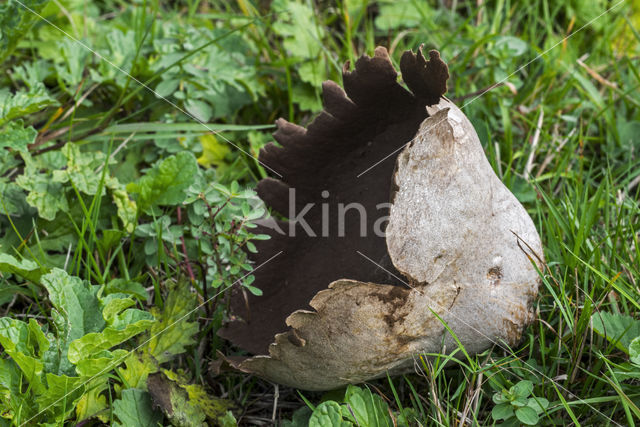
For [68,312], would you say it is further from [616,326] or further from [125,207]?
[616,326]

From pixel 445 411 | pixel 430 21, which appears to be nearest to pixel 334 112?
pixel 445 411

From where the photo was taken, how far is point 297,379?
1388mm

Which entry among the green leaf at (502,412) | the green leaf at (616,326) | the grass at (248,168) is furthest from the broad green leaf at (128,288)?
the green leaf at (616,326)

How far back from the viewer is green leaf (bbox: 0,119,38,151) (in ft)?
5.68

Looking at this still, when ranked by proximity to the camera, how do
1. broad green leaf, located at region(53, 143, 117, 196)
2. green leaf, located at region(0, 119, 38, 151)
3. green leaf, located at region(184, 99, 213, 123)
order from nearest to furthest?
green leaf, located at region(0, 119, 38, 151) < broad green leaf, located at region(53, 143, 117, 196) < green leaf, located at region(184, 99, 213, 123)

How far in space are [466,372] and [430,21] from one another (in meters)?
1.62

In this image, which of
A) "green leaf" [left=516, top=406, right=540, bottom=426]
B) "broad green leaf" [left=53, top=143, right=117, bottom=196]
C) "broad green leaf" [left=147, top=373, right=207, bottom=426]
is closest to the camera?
"green leaf" [left=516, top=406, right=540, bottom=426]

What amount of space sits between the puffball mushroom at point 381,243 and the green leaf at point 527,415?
167mm

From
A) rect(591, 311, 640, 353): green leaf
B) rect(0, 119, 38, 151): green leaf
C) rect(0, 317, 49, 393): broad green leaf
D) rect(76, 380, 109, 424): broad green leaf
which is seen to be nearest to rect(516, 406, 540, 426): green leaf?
rect(591, 311, 640, 353): green leaf

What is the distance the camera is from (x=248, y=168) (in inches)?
82.4

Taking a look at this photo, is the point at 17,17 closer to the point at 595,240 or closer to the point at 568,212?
the point at 568,212

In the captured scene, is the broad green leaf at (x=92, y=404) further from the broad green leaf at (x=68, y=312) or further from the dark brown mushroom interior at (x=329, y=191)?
the dark brown mushroom interior at (x=329, y=191)

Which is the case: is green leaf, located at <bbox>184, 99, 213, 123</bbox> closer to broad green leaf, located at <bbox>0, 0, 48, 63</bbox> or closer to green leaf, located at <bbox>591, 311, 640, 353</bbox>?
broad green leaf, located at <bbox>0, 0, 48, 63</bbox>

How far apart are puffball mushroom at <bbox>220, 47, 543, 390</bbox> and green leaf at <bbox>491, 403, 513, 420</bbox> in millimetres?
142
